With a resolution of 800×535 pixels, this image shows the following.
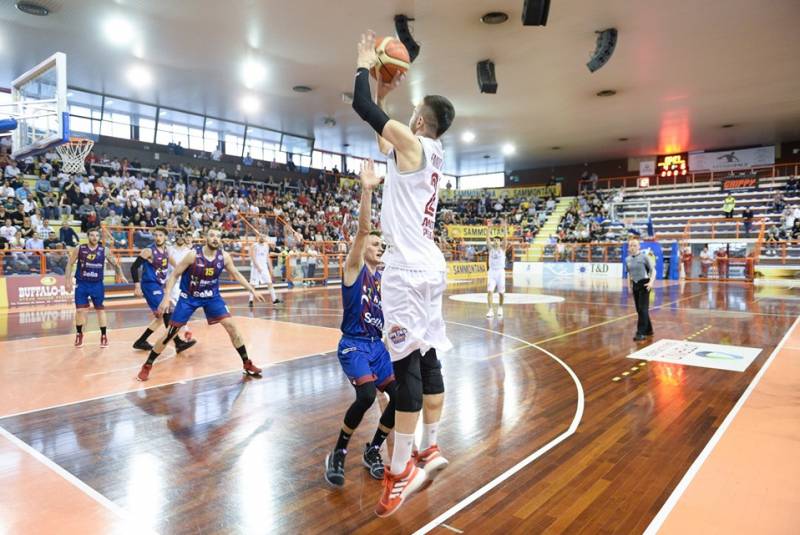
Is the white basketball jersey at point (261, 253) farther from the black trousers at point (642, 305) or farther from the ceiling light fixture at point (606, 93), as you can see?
the ceiling light fixture at point (606, 93)

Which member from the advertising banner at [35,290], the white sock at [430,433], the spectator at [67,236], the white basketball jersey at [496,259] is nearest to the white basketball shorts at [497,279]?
the white basketball jersey at [496,259]

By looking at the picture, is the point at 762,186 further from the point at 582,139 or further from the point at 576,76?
the point at 576,76

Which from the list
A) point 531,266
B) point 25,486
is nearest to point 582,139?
point 531,266

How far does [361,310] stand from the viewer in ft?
11.6

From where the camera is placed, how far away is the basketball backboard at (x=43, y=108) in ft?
25.7

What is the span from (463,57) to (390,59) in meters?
12.9

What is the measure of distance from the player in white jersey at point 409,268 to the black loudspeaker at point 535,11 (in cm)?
755

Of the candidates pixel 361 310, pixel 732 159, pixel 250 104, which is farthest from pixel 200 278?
pixel 732 159

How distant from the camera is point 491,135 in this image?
2555 cm

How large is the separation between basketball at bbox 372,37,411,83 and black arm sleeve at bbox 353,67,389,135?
166mm

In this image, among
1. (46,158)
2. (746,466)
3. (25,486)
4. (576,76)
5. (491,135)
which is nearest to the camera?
(25,486)

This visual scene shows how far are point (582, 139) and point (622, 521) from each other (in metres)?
27.1

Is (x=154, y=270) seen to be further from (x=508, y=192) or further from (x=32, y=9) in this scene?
(x=508, y=192)

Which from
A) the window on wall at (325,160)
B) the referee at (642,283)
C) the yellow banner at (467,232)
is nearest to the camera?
the referee at (642,283)
